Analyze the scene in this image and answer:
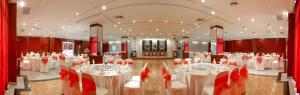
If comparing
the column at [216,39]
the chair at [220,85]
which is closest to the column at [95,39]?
the column at [216,39]

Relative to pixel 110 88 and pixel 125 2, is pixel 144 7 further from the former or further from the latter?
pixel 110 88

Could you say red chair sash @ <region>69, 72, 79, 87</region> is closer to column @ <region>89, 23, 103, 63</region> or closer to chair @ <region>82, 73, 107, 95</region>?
chair @ <region>82, 73, 107, 95</region>

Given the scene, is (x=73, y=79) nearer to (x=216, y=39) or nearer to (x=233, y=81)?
(x=233, y=81)

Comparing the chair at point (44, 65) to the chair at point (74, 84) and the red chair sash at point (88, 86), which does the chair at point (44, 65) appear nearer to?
the chair at point (74, 84)

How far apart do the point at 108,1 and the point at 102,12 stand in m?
2.57

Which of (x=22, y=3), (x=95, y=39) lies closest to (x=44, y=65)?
(x=95, y=39)

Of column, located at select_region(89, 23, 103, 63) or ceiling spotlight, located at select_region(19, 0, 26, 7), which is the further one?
column, located at select_region(89, 23, 103, 63)

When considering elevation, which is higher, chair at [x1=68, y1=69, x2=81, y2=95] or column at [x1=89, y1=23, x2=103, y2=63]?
column at [x1=89, y1=23, x2=103, y2=63]

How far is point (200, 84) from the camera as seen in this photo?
558 centimetres

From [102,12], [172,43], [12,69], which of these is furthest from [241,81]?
[172,43]

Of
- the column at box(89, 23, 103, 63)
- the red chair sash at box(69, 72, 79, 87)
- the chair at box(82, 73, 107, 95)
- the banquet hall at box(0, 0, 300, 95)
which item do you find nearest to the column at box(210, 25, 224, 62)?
Result: the banquet hall at box(0, 0, 300, 95)

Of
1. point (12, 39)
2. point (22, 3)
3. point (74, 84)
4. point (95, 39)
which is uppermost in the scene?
point (22, 3)

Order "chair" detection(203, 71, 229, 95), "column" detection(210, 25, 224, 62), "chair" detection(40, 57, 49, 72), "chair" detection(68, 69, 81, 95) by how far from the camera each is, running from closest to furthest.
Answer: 1. "chair" detection(203, 71, 229, 95)
2. "chair" detection(68, 69, 81, 95)
3. "chair" detection(40, 57, 49, 72)
4. "column" detection(210, 25, 224, 62)

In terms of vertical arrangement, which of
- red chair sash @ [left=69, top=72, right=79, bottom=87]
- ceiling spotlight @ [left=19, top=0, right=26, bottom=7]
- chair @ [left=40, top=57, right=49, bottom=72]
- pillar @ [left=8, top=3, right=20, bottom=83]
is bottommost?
chair @ [left=40, top=57, right=49, bottom=72]
